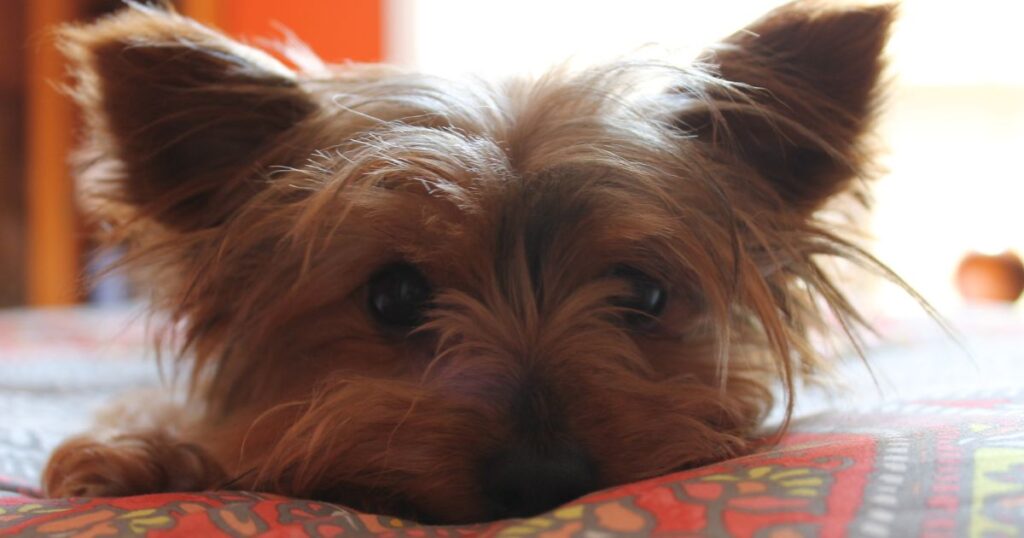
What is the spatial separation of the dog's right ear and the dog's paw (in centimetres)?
40

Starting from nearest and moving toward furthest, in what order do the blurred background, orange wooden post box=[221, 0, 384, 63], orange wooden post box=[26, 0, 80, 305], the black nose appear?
the black nose
the blurred background
orange wooden post box=[221, 0, 384, 63]
orange wooden post box=[26, 0, 80, 305]

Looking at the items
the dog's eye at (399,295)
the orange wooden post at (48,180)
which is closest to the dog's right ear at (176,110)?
the dog's eye at (399,295)

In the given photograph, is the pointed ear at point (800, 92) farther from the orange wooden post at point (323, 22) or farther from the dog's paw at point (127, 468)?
the orange wooden post at point (323, 22)

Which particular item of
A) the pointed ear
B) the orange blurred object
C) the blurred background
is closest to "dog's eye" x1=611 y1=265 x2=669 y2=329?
the pointed ear

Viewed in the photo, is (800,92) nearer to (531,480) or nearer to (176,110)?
(531,480)

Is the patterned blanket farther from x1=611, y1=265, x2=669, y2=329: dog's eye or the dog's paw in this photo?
x1=611, y1=265, x2=669, y2=329: dog's eye

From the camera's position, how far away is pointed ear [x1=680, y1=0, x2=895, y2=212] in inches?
64.3

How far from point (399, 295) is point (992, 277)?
4326 millimetres

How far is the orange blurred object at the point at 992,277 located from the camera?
4.98m

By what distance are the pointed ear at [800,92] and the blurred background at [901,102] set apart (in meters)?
3.40

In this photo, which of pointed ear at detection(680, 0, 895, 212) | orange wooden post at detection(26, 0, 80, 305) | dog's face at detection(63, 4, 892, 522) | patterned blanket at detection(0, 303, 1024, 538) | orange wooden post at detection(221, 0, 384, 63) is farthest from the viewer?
orange wooden post at detection(26, 0, 80, 305)

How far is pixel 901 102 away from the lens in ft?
16.7

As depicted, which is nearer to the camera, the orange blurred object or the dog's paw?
the dog's paw

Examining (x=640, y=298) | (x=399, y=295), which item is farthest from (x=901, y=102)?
(x=399, y=295)
